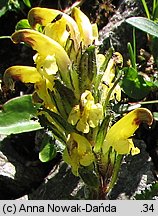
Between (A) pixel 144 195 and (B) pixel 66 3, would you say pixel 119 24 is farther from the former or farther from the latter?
(A) pixel 144 195

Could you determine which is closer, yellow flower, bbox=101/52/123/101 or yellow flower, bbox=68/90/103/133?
yellow flower, bbox=68/90/103/133

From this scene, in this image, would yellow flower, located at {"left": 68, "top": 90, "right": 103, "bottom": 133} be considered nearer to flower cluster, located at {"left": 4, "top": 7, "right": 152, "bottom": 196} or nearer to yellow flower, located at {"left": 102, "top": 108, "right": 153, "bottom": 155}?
flower cluster, located at {"left": 4, "top": 7, "right": 152, "bottom": 196}

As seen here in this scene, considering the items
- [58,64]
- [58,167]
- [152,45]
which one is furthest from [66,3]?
[58,64]

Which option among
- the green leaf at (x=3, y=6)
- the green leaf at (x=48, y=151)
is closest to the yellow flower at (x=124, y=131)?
the green leaf at (x=48, y=151)

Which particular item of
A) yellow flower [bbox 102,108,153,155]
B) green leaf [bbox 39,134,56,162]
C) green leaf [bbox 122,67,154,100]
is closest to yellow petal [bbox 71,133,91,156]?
yellow flower [bbox 102,108,153,155]

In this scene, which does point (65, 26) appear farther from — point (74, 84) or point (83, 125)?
point (83, 125)
